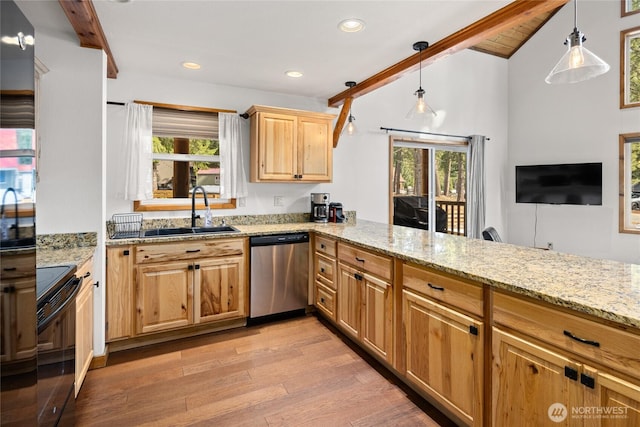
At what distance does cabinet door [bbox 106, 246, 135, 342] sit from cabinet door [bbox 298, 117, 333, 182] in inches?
73.5

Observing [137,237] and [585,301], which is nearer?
[585,301]

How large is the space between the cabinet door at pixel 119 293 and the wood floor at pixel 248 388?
0.22m

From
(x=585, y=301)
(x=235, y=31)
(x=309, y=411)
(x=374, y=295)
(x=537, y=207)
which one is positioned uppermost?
(x=235, y=31)

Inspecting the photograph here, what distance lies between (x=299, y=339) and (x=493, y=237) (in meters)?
2.16

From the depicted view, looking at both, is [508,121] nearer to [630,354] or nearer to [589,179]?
[589,179]

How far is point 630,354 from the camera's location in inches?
41.9

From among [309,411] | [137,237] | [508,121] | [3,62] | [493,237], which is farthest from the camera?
[508,121]

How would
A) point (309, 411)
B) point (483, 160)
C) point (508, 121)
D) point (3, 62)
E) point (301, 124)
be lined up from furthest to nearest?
point (508, 121) → point (483, 160) → point (301, 124) → point (309, 411) → point (3, 62)

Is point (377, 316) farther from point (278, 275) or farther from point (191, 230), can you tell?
point (191, 230)

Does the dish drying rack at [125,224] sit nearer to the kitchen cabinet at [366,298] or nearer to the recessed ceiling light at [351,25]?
the kitchen cabinet at [366,298]

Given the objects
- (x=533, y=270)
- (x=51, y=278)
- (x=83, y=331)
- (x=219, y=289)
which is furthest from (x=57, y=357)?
(x=533, y=270)

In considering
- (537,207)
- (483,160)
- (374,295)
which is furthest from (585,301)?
(537,207)

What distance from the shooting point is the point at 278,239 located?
3.18 meters

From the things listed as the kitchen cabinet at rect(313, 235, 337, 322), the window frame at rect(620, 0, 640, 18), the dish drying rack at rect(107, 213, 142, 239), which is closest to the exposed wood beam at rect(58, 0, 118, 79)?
the dish drying rack at rect(107, 213, 142, 239)
